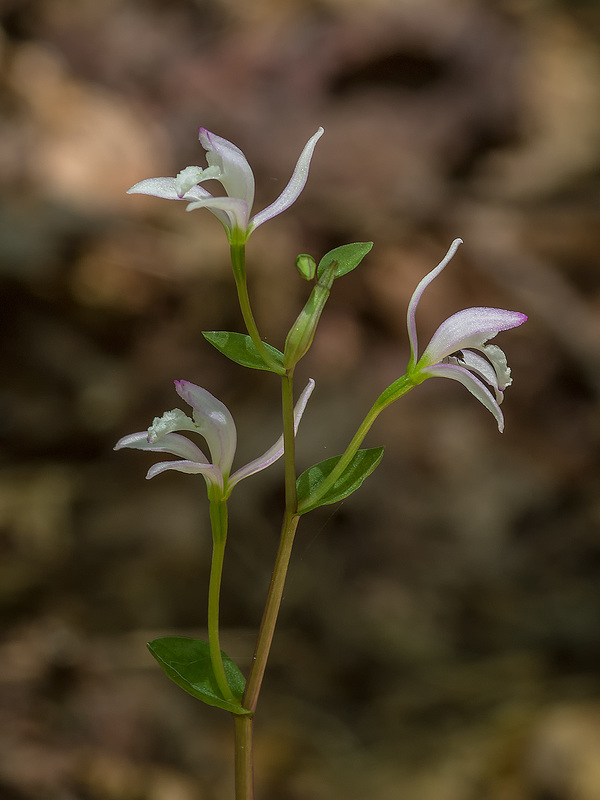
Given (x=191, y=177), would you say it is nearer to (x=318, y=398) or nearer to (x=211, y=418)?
(x=211, y=418)

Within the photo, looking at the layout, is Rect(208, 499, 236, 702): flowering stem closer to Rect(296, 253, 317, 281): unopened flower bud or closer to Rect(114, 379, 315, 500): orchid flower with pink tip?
Rect(114, 379, 315, 500): orchid flower with pink tip

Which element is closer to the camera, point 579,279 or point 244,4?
point 579,279

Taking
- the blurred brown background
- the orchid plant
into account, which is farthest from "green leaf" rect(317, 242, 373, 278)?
the blurred brown background

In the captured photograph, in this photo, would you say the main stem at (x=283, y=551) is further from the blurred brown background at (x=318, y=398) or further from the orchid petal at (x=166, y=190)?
the blurred brown background at (x=318, y=398)

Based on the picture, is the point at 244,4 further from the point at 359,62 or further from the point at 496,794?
the point at 496,794

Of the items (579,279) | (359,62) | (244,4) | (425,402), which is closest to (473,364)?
(425,402)

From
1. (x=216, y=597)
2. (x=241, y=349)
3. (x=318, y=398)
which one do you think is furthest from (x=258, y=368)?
(x=318, y=398)
